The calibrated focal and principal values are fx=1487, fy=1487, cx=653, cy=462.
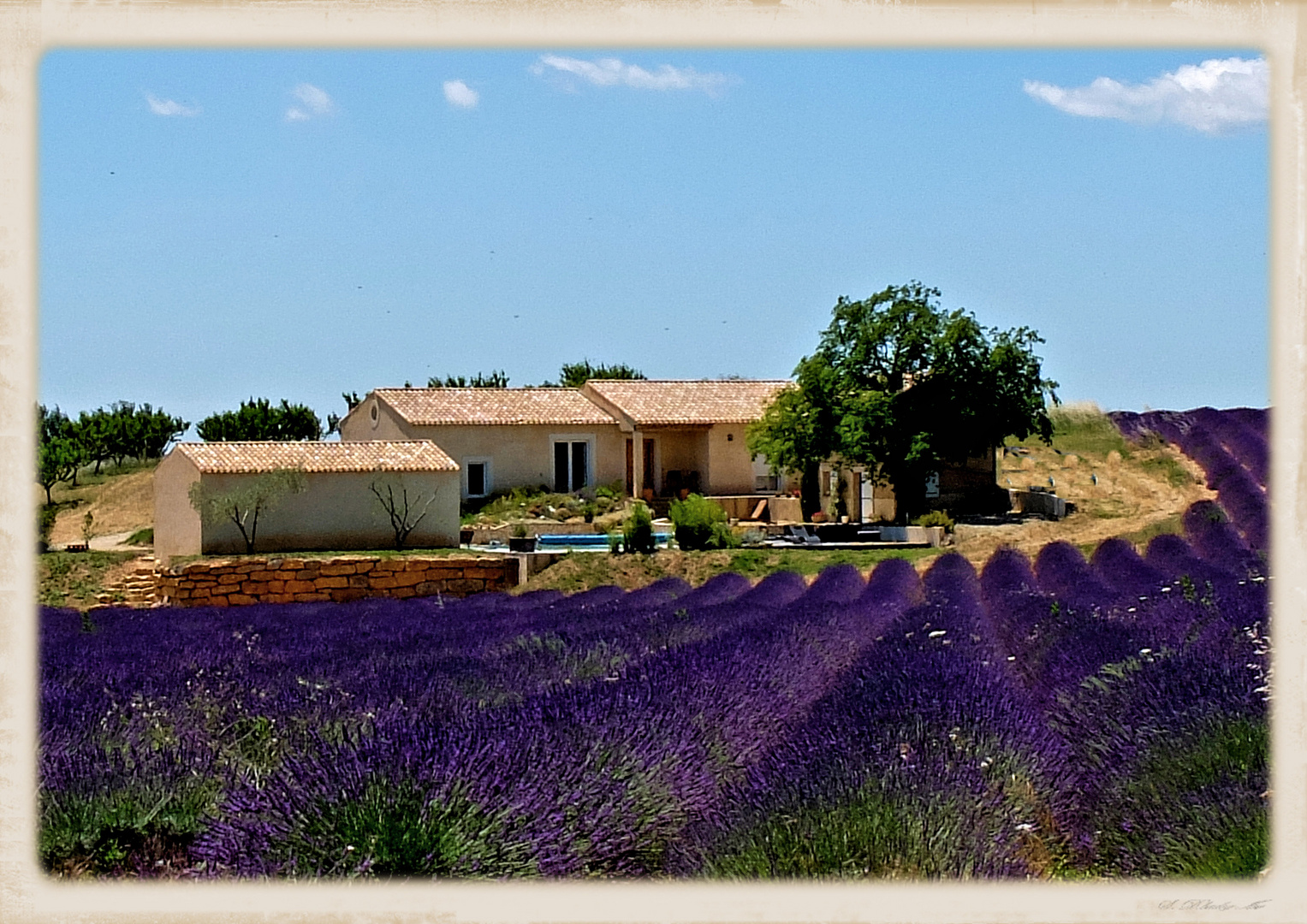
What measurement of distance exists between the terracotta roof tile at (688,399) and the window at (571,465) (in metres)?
1.22

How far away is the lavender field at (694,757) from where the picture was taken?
3.88 metres

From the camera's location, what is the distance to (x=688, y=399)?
32.9 meters

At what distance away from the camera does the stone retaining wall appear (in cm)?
2019

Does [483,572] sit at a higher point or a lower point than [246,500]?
lower

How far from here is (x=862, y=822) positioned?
3.90 metres

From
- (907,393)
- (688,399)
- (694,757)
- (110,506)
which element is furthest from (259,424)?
(694,757)

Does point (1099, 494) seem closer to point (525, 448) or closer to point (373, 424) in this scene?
point (525, 448)

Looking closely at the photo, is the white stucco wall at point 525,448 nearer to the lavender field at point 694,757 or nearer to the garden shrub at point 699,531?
the garden shrub at point 699,531

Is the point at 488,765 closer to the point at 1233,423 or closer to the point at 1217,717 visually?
the point at 1217,717

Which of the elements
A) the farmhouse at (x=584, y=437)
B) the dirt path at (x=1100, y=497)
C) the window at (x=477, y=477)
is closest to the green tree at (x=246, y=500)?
the farmhouse at (x=584, y=437)

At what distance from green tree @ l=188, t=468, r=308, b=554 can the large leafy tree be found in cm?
857

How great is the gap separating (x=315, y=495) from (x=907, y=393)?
10158 millimetres

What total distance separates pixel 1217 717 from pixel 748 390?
1159 inches

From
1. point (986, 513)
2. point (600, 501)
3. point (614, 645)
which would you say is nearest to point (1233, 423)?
point (986, 513)
